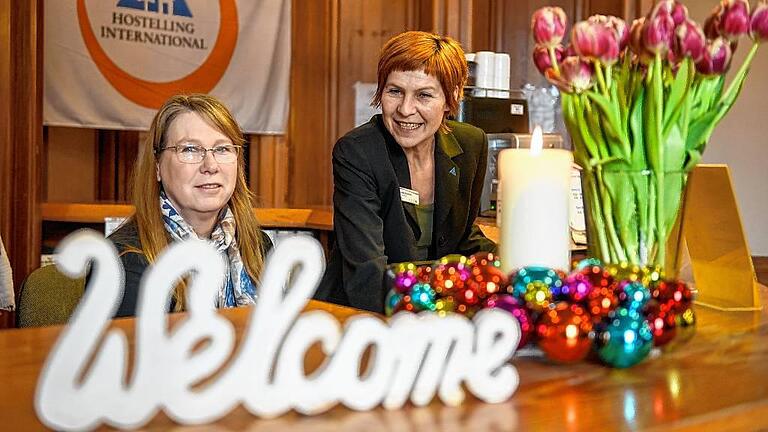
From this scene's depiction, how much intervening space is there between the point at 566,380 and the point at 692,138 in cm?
43

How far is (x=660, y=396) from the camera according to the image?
2.24 feet

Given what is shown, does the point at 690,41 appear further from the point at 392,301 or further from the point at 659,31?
the point at 392,301

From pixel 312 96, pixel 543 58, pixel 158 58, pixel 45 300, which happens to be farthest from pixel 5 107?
pixel 543 58

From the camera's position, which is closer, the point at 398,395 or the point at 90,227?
the point at 398,395

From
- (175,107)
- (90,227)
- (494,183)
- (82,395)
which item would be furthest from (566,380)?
(90,227)

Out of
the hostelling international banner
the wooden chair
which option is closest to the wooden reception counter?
the wooden chair

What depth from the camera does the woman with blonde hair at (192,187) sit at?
176cm

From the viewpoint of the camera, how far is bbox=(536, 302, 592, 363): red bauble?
764 millimetres

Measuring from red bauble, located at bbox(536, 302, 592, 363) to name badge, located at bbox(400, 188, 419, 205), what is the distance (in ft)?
4.03

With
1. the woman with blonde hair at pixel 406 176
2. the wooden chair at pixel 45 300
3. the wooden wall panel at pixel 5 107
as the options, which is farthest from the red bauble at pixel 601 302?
the wooden wall panel at pixel 5 107

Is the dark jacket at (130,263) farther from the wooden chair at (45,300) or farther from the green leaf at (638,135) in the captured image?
the green leaf at (638,135)

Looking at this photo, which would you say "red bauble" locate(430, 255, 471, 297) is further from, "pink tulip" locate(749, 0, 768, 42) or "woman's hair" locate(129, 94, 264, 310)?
"woman's hair" locate(129, 94, 264, 310)

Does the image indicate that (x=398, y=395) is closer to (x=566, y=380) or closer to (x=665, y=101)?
(x=566, y=380)

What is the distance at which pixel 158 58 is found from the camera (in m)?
3.97
